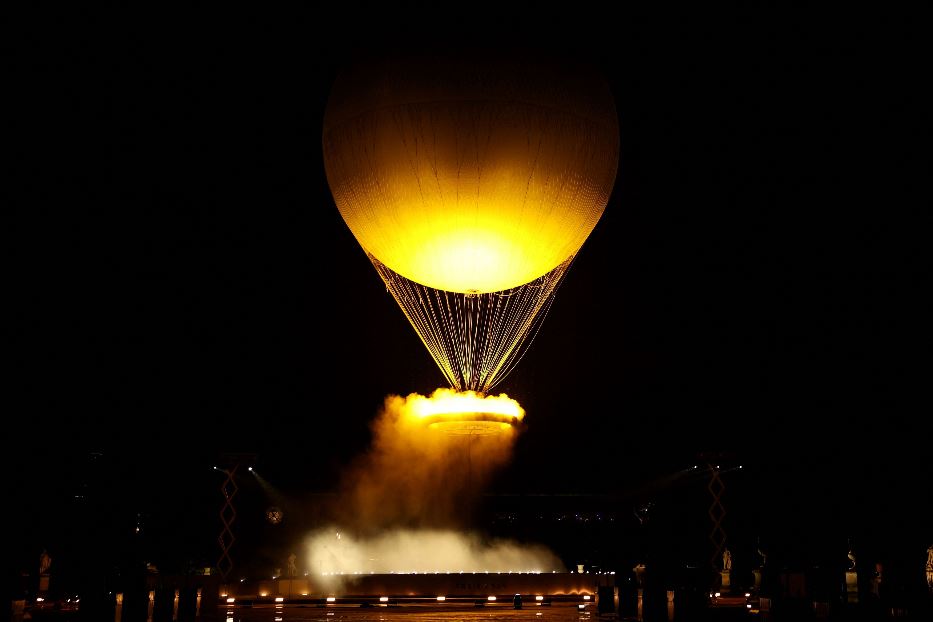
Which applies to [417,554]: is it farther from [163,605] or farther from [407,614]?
[163,605]

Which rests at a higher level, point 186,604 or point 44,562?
point 44,562

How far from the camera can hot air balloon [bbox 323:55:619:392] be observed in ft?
56.9

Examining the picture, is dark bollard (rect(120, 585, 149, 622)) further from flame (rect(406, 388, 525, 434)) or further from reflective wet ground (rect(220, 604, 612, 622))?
flame (rect(406, 388, 525, 434))

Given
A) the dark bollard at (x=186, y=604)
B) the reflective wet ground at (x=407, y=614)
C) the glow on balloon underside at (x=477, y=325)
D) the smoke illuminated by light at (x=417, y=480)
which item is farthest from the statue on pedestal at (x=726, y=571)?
the dark bollard at (x=186, y=604)

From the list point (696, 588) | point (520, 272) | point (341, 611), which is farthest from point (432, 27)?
point (341, 611)

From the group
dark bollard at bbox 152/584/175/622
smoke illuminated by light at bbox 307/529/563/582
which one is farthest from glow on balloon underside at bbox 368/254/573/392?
smoke illuminated by light at bbox 307/529/563/582

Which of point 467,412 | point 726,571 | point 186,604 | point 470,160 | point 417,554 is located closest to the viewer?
point 470,160

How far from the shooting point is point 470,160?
17.7m

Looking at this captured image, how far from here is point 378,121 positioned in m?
17.8

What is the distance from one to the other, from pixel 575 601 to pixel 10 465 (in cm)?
1520

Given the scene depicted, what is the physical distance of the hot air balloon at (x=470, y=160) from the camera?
17344 mm

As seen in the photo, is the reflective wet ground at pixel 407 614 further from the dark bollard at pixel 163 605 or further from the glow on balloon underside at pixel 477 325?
the glow on balloon underside at pixel 477 325

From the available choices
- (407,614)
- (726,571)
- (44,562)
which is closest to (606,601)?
(407,614)

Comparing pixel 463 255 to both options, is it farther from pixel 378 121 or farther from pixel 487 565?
pixel 487 565
